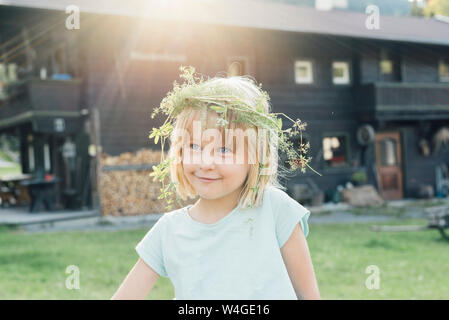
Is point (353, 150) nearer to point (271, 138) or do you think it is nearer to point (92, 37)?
point (92, 37)

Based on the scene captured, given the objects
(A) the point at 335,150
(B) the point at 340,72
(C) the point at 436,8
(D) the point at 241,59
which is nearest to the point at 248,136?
(D) the point at 241,59

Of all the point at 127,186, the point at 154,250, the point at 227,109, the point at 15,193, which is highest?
the point at 227,109

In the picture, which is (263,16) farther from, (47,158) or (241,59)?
(47,158)

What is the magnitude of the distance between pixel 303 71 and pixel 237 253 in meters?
14.4

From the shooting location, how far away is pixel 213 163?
1628mm

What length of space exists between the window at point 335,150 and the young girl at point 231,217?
1451 centimetres

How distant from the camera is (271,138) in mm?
1679

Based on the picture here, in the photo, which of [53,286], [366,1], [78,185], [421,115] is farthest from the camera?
[366,1]

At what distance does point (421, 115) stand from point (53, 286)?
43.6 ft

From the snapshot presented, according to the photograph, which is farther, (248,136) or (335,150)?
→ (335,150)

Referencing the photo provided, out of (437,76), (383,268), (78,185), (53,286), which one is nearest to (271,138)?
(53,286)

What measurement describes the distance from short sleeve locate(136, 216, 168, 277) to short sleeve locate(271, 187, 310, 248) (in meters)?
0.37

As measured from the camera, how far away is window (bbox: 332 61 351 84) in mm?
16031

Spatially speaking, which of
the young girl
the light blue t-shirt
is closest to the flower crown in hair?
the young girl
